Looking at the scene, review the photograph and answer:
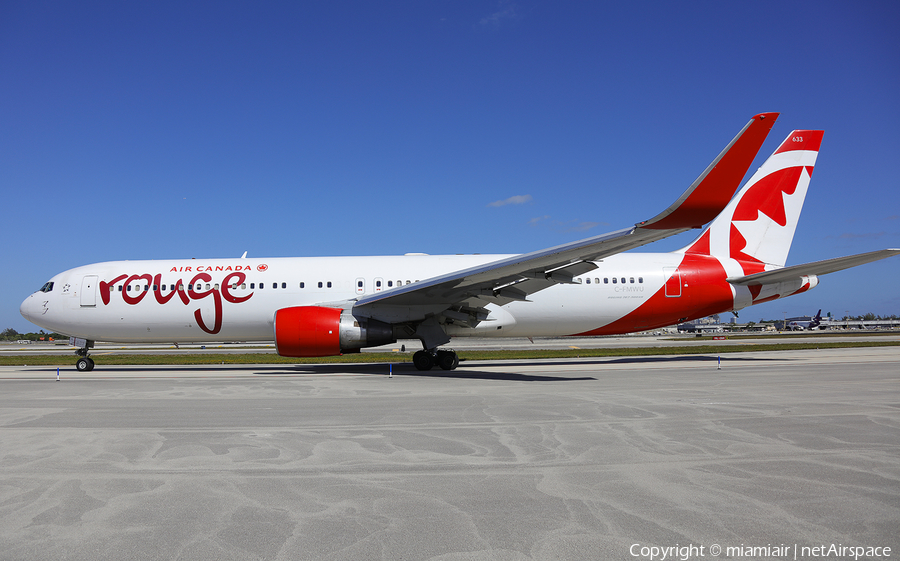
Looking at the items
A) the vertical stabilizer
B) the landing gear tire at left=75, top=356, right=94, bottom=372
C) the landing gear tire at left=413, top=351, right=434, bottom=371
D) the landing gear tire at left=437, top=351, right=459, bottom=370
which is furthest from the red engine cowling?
the vertical stabilizer

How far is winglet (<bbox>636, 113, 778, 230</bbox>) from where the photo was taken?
902 cm

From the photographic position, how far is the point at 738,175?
9.09 m

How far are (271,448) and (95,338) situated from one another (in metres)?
15.4

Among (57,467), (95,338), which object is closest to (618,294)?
(57,467)

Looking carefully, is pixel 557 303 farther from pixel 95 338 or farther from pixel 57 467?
pixel 95 338

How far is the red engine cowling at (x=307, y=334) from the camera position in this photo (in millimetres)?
14109

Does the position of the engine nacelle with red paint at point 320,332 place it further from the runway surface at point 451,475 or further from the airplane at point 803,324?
the airplane at point 803,324

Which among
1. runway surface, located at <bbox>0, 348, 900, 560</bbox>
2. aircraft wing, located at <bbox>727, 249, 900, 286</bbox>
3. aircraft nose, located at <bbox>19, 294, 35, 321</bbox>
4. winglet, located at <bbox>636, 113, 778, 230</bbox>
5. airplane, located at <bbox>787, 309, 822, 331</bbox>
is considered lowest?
airplane, located at <bbox>787, 309, 822, 331</bbox>

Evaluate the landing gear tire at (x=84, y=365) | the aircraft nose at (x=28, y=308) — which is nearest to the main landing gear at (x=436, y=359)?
the landing gear tire at (x=84, y=365)

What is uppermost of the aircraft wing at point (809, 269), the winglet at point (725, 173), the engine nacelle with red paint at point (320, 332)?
the winglet at point (725, 173)

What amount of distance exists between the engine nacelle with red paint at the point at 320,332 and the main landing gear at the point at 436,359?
176cm

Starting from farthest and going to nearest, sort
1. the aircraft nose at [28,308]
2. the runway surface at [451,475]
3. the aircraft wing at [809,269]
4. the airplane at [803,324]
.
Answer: the airplane at [803,324] < the aircraft nose at [28,308] < the aircraft wing at [809,269] < the runway surface at [451,475]

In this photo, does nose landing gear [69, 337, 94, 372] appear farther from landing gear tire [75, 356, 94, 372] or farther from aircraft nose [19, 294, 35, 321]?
aircraft nose [19, 294, 35, 321]

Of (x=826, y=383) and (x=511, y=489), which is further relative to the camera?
(x=826, y=383)
